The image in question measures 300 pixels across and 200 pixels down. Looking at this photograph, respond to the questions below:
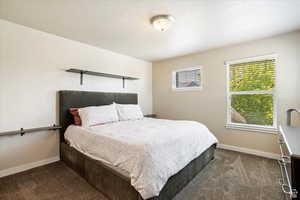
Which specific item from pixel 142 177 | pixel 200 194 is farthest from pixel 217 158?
pixel 142 177

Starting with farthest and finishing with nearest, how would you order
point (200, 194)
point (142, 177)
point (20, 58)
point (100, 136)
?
point (20, 58)
point (100, 136)
point (200, 194)
point (142, 177)

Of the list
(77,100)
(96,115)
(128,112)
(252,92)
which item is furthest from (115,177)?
(252,92)

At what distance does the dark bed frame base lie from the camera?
55.8 inches

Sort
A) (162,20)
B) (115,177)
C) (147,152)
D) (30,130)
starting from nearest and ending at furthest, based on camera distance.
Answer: (147,152) < (115,177) < (162,20) < (30,130)

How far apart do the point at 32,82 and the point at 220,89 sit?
377cm

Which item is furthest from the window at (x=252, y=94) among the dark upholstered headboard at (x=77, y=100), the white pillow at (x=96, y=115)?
the dark upholstered headboard at (x=77, y=100)

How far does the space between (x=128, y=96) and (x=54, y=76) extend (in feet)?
5.71

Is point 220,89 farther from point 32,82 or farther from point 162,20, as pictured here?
point 32,82

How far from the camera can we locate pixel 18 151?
7.36ft

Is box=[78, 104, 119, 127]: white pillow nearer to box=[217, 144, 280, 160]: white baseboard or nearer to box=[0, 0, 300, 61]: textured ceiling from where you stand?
box=[0, 0, 300, 61]: textured ceiling

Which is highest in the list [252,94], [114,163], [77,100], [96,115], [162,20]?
[162,20]

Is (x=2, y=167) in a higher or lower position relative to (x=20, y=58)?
lower

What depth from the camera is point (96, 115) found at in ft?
8.66

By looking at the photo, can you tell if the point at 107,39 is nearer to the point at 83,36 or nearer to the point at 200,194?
the point at 83,36
